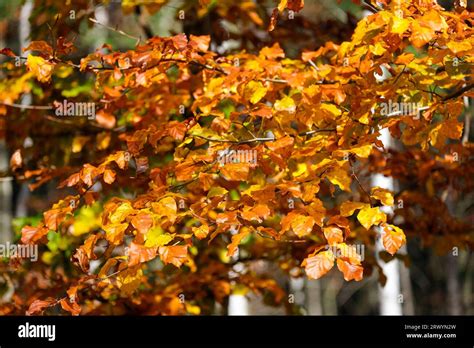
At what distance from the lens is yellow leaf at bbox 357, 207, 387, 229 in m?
2.69

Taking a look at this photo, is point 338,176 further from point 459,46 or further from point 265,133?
point 459,46

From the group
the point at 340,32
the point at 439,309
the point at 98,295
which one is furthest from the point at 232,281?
the point at 439,309

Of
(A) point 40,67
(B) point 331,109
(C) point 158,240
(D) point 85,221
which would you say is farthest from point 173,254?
(D) point 85,221

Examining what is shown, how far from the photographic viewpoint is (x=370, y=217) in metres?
2.72

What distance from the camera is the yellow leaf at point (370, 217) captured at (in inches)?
106

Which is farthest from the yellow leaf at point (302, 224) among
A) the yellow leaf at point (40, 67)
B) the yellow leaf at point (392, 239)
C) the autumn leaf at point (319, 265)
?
the yellow leaf at point (40, 67)

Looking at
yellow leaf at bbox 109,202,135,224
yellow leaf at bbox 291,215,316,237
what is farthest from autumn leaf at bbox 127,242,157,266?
yellow leaf at bbox 291,215,316,237

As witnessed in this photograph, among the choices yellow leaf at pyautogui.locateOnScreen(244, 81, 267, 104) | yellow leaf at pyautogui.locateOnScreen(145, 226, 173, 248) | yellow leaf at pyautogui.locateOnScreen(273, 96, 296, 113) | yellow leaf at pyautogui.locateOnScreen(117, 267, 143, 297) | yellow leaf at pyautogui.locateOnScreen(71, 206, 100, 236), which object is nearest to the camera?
yellow leaf at pyautogui.locateOnScreen(145, 226, 173, 248)

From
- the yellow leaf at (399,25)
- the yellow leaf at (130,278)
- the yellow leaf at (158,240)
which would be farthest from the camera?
the yellow leaf at (130,278)

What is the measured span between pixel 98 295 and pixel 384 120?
7.74ft

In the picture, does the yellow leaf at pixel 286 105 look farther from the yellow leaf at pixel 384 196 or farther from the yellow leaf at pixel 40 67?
the yellow leaf at pixel 40 67

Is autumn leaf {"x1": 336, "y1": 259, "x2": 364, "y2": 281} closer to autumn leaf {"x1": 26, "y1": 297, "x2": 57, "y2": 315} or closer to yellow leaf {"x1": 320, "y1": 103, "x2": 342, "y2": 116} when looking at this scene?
yellow leaf {"x1": 320, "y1": 103, "x2": 342, "y2": 116}
